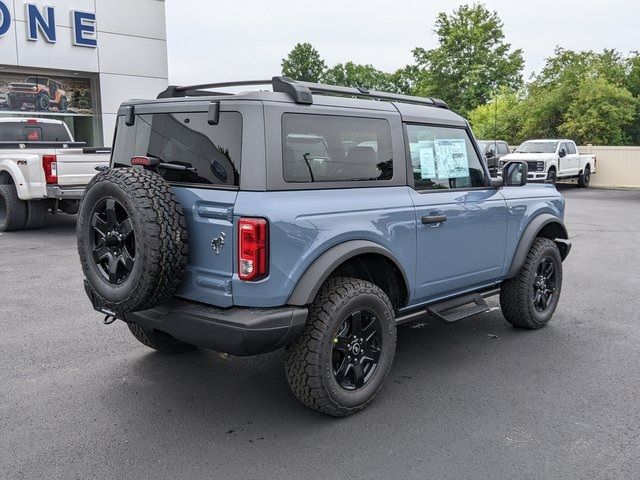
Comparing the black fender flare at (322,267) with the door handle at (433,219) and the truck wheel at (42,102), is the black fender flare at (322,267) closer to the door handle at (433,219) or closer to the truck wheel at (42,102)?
the door handle at (433,219)

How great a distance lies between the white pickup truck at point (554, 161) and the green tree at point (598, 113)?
4.25m

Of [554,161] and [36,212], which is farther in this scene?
[554,161]

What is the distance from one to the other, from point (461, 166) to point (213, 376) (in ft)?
8.02

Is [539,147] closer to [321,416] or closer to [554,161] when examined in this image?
[554,161]

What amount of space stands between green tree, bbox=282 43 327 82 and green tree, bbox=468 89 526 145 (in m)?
57.6

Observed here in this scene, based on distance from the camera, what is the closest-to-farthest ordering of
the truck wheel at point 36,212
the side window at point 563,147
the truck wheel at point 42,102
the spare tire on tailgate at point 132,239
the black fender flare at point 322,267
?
the spare tire on tailgate at point 132,239
the black fender flare at point 322,267
the truck wheel at point 36,212
the truck wheel at point 42,102
the side window at point 563,147

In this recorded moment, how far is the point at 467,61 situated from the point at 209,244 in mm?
51852

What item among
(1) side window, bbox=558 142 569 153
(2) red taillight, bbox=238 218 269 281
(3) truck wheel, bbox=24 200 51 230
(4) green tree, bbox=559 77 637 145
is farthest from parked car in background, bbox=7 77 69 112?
(4) green tree, bbox=559 77 637 145

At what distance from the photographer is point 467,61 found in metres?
51.5

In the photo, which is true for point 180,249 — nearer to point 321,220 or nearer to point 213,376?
point 321,220

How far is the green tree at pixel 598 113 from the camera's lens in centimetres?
2858

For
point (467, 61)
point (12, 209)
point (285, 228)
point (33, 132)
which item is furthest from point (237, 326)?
point (467, 61)

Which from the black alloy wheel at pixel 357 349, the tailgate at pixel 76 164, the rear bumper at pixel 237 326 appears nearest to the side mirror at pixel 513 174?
the black alloy wheel at pixel 357 349

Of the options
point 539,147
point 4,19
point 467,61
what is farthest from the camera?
point 467,61
